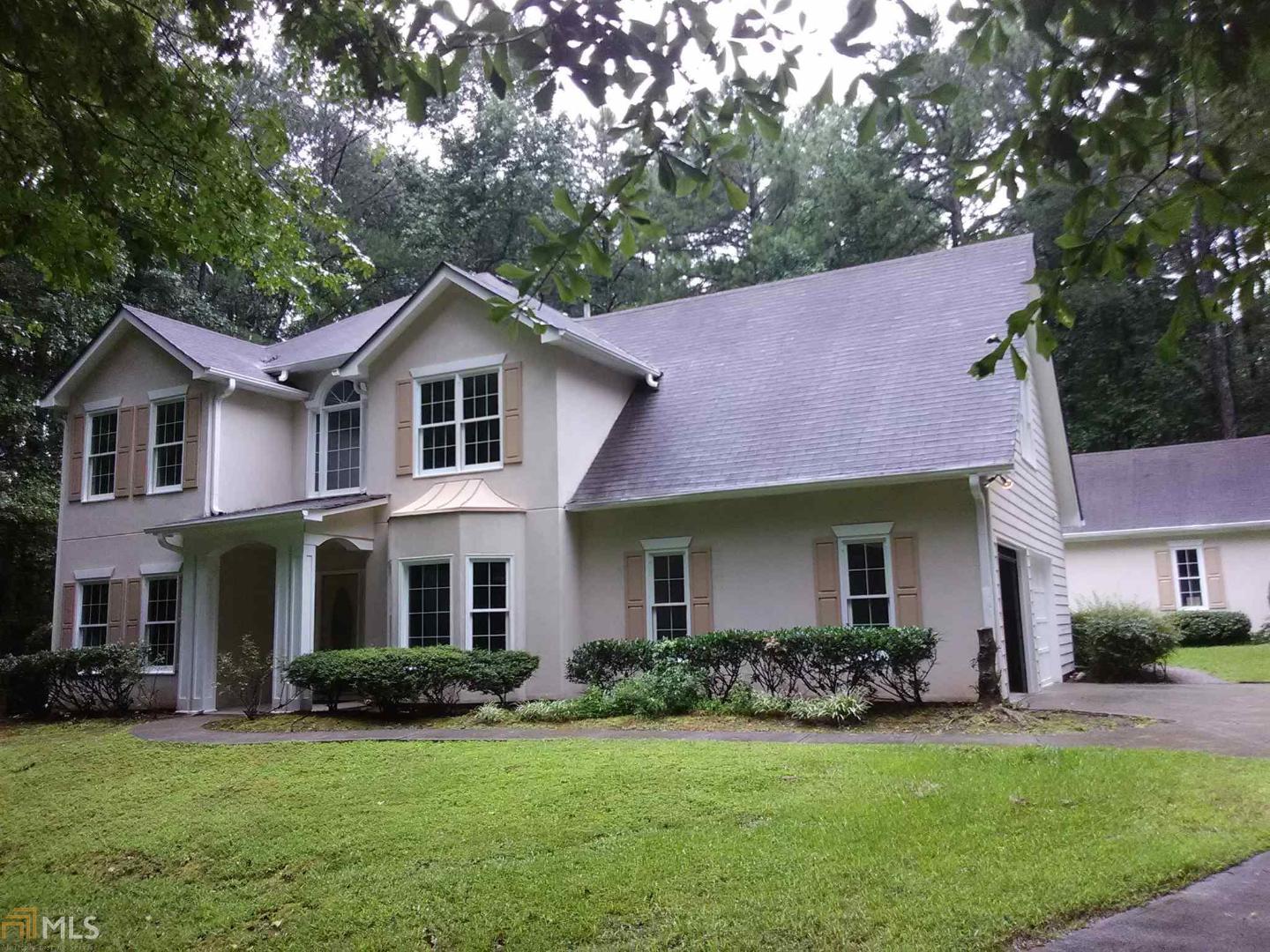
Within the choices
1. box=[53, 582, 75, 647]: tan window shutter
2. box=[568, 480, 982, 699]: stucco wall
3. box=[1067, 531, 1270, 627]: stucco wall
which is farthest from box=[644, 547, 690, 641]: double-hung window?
box=[1067, 531, 1270, 627]: stucco wall

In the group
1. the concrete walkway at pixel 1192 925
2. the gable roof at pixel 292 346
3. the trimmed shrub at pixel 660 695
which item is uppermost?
the gable roof at pixel 292 346

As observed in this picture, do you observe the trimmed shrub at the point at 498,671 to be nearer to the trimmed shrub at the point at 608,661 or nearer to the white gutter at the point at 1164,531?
the trimmed shrub at the point at 608,661

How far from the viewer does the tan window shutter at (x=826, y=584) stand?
44.4 ft

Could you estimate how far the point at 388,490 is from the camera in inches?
643

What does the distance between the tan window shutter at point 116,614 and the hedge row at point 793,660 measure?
351 inches

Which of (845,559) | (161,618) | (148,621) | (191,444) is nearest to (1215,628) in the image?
(845,559)

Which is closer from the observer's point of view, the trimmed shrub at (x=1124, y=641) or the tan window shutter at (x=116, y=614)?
the trimmed shrub at (x=1124, y=641)

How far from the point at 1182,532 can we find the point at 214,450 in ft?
72.9

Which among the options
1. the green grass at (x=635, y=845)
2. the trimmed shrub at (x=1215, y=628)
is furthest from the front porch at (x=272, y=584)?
the trimmed shrub at (x=1215, y=628)

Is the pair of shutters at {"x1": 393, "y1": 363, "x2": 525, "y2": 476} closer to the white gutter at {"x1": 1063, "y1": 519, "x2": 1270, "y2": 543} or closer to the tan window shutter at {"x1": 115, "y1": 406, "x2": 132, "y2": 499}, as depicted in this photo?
the tan window shutter at {"x1": 115, "y1": 406, "x2": 132, "y2": 499}

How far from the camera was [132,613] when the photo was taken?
56.2ft

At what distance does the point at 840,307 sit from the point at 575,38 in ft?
43.5

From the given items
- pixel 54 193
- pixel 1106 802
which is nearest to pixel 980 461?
pixel 1106 802

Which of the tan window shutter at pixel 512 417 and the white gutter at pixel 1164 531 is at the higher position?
the tan window shutter at pixel 512 417
